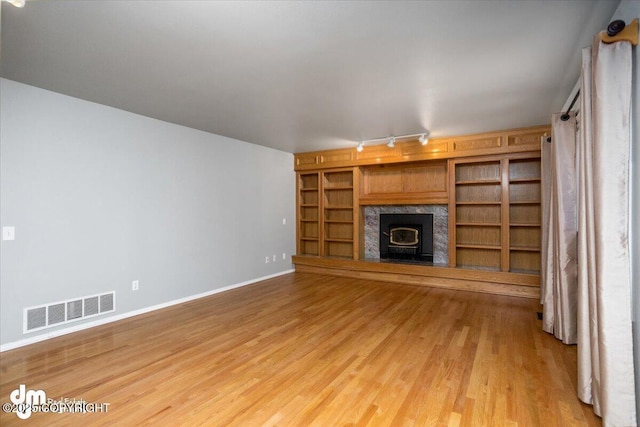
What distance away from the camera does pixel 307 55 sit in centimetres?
244

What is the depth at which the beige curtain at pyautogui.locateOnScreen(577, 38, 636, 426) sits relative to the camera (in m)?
1.66

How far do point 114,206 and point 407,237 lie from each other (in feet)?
15.8

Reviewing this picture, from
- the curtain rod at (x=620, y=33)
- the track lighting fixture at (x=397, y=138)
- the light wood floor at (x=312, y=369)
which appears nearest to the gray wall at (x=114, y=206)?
the light wood floor at (x=312, y=369)

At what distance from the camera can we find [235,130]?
4762mm

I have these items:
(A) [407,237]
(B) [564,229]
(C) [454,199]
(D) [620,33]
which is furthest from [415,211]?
(D) [620,33]

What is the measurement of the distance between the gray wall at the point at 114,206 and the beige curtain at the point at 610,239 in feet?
14.8

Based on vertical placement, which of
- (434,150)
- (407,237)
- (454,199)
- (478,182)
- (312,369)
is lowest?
(312,369)

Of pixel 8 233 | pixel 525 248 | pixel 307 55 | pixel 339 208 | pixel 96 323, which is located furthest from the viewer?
pixel 339 208

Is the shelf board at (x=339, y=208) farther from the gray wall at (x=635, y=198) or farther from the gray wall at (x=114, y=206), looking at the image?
the gray wall at (x=635, y=198)

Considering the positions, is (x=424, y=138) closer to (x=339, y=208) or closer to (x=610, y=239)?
(x=339, y=208)

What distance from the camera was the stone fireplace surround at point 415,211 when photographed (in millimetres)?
5641

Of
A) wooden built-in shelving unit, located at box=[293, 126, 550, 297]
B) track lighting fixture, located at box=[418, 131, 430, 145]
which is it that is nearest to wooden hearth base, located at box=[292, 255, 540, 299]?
wooden built-in shelving unit, located at box=[293, 126, 550, 297]

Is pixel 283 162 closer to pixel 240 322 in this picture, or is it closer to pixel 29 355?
pixel 240 322

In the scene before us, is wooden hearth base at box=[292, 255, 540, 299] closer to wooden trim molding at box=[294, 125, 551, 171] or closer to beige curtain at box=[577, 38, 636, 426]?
wooden trim molding at box=[294, 125, 551, 171]
